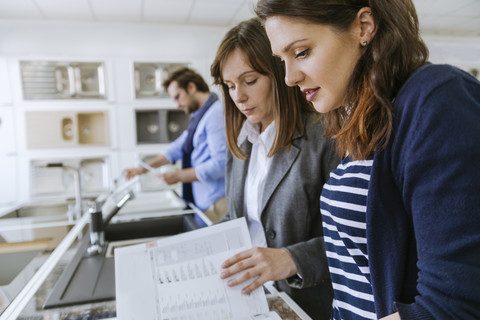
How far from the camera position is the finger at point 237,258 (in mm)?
747

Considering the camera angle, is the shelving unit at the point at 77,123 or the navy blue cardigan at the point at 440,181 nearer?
the navy blue cardigan at the point at 440,181

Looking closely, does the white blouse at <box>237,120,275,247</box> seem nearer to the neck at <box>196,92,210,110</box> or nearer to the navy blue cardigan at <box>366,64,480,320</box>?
the navy blue cardigan at <box>366,64,480,320</box>

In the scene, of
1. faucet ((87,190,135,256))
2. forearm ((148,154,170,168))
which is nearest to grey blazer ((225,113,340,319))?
faucet ((87,190,135,256))

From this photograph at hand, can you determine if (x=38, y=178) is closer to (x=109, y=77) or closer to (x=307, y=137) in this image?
(x=109, y=77)

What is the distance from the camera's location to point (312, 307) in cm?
96

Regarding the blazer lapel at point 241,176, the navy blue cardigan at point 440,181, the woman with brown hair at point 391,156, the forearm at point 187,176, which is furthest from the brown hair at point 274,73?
the forearm at point 187,176

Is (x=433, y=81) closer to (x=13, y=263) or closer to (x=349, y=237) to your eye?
(x=349, y=237)

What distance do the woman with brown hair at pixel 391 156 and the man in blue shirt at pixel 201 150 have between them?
4.18 ft

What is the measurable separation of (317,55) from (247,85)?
472 mm

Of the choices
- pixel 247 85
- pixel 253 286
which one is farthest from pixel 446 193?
pixel 247 85

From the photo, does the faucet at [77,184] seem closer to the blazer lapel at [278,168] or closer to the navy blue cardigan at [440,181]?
the blazer lapel at [278,168]

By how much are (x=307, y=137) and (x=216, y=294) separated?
1.65 ft

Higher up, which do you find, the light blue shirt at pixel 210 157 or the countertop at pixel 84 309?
the light blue shirt at pixel 210 157

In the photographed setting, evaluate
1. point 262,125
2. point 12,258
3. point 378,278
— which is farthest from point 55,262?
point 378,278
